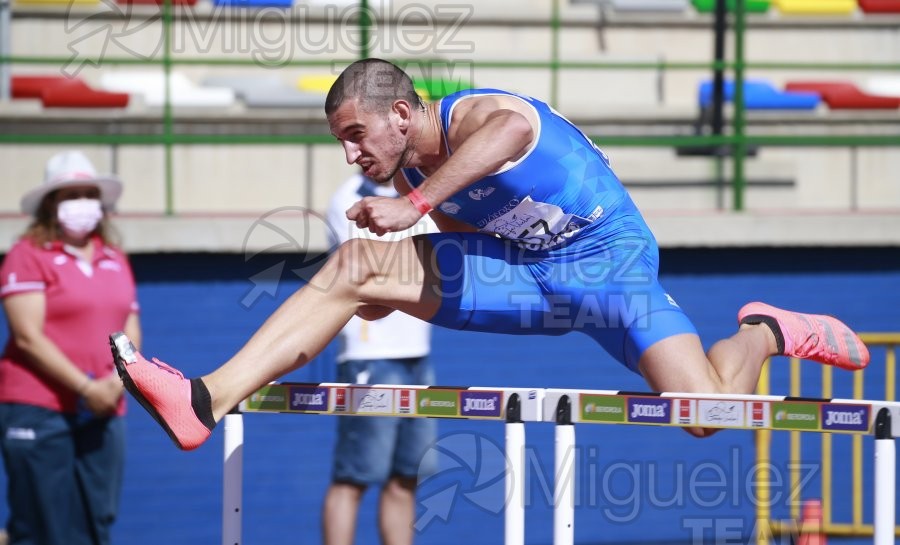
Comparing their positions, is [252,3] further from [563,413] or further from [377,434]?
[563,413]


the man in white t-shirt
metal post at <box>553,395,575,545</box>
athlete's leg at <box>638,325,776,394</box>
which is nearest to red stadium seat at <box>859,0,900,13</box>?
the man in white t-shirt

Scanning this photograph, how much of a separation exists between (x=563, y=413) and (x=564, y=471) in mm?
187

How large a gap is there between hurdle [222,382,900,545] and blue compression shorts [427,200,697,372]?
0.33m

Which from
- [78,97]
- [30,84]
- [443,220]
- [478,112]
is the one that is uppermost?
[30,84]

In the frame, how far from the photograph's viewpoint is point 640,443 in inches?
308

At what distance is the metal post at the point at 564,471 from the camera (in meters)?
4.07

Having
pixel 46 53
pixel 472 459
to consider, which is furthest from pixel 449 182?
pixel 46 53

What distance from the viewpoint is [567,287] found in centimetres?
445

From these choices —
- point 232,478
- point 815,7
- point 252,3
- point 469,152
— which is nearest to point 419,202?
point 469,152

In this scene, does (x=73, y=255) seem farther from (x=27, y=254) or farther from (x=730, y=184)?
(x=730, y=184)

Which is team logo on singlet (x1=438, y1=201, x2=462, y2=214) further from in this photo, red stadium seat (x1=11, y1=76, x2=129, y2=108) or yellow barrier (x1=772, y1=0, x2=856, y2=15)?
yellow barrier (x1=772, y1=0, x2=856, y2=15)

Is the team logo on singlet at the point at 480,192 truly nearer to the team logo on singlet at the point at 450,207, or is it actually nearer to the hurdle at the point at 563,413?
the team logo on singlet at the point at 450,207

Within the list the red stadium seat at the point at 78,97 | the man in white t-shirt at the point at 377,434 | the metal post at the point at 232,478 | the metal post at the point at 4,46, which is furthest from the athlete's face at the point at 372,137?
the metal post at the point at 4,46

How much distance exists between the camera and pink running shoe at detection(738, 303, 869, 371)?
15.3 feet
